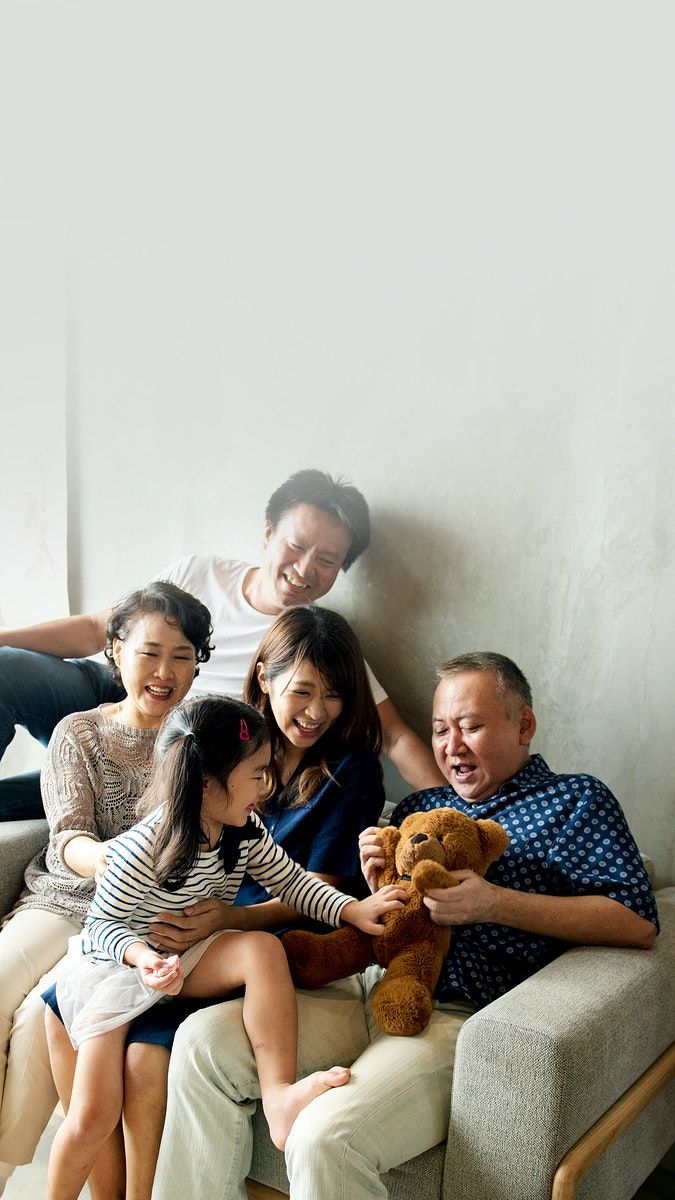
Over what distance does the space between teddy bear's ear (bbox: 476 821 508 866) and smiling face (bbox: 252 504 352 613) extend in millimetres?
931

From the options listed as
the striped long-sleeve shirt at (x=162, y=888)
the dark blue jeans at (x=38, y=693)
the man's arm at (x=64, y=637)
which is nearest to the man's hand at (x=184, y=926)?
the striped long-sleeve shirt at (x=162, y=888)

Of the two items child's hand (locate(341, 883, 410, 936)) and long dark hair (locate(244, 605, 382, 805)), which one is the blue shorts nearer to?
child's hand (locate(341, 883, 410, 936))

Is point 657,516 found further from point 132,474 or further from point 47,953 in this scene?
point 132,474

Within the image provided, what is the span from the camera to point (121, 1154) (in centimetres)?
181

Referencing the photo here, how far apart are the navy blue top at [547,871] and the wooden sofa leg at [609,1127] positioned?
0.23 m

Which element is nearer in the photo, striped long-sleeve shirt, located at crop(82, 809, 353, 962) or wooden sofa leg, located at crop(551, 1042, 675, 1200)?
wooden sofa leg, located at crop(551, 1042, 675, 1200)

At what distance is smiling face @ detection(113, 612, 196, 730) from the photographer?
7.28 feet

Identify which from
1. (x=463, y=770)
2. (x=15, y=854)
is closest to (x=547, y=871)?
(x=463, y=770)

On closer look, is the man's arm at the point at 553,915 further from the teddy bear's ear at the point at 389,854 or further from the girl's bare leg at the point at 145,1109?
the girl's bare leg at the point at 145,1109

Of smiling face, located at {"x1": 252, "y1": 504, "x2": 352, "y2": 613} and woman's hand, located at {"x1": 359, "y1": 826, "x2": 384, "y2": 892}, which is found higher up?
smiling face, located at {"x1": 252, "y1": 504, "x2": 352, "y2": 613}

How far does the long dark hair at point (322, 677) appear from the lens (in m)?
2.08

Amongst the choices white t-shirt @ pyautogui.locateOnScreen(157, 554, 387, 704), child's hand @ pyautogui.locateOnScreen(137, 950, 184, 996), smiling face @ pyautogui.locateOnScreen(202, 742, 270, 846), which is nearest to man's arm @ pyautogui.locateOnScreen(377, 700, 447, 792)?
white t-shirt @ pyautogui.locateOnScreen(157, 554, 387, 704)

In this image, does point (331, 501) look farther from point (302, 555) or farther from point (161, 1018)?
point (161, 1018)

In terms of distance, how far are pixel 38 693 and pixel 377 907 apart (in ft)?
3.93
